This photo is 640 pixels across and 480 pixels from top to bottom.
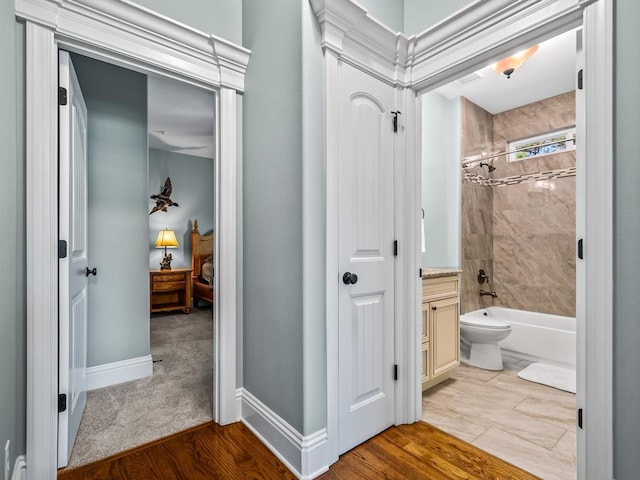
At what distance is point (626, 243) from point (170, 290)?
512 cm

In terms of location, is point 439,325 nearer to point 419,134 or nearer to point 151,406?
point 419,134

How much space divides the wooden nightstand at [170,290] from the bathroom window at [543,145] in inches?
188

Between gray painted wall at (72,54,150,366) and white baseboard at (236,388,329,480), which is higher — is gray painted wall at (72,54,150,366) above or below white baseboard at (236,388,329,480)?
above

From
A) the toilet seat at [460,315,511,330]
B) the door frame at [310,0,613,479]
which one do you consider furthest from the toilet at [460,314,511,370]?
the door frame at [310,0,613,479]

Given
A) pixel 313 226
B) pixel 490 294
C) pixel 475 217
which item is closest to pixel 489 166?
pixel 475 217

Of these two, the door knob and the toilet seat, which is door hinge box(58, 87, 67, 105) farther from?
the toilet seat

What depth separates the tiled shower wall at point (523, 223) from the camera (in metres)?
3.68

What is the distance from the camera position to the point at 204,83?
1935 mm

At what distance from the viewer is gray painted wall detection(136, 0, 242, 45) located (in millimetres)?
1795

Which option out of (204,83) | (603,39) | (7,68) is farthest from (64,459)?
(603,39)

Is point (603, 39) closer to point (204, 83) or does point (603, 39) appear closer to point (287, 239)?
point (287, 239)

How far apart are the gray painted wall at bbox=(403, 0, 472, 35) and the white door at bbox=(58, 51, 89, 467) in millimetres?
1873

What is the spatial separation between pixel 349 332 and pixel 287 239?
1.92 ft

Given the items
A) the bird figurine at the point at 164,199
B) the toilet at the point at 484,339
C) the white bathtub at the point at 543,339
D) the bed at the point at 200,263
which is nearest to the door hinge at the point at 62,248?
the toilet at the point at 484,339
